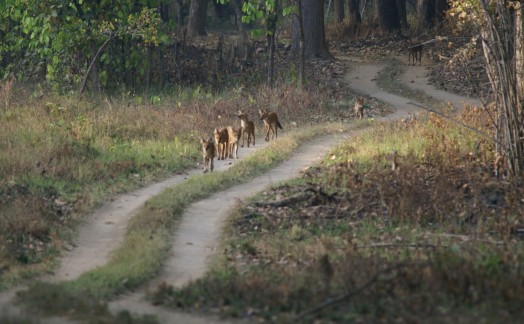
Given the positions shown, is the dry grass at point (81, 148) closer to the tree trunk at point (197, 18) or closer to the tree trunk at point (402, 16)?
the tree trunk at point (402, 16)

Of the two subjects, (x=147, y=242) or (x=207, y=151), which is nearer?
(x=147, y=242)

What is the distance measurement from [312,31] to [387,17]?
8806mm

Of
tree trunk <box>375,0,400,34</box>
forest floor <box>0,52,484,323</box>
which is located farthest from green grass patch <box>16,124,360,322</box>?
tree trunk <box>375,0,400,34</box>

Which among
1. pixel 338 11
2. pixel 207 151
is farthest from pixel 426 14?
pixel 207 151

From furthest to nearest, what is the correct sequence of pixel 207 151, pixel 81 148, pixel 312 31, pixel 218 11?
pixel 218 11 < pixel 312 31 < pixel 81 148 < pixel 207 151

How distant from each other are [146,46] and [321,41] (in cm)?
906

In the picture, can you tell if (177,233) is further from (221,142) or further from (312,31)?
(312,31)

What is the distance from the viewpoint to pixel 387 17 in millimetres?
45312

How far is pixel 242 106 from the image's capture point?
2666 centimetres

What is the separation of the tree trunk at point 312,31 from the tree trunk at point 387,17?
25.8ft

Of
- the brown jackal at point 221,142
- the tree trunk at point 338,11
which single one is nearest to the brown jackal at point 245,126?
the brown jackal at point 221,142

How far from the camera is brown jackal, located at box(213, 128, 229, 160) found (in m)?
18.6

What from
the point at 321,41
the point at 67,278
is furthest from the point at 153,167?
the point at 321,41

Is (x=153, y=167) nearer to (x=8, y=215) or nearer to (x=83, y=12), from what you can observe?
(x=8, y=215)
